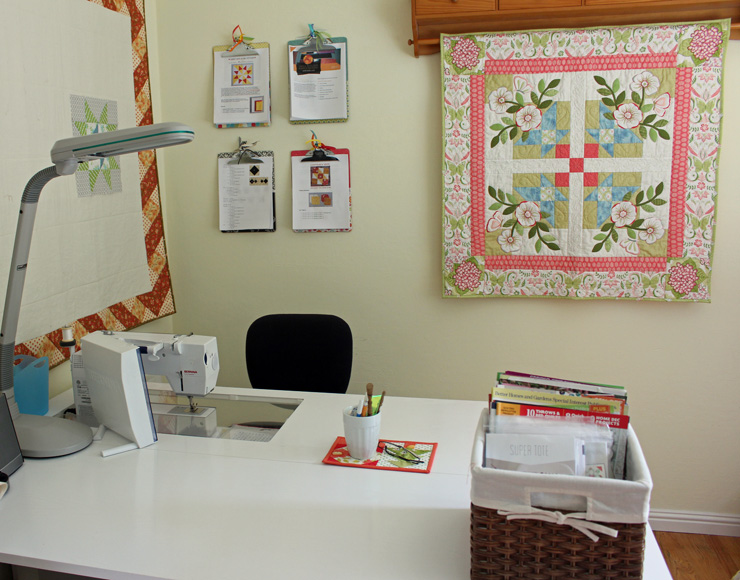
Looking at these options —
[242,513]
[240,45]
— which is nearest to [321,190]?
[240,45]

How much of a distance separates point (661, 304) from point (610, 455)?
1.60 metres

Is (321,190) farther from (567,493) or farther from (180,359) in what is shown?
(567,493)

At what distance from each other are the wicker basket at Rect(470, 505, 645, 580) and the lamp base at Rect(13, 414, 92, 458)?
44.1 inches

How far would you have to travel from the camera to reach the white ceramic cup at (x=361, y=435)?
63.1 inches

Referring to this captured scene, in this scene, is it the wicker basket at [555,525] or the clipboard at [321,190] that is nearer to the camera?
the wicker basket at [555,525]

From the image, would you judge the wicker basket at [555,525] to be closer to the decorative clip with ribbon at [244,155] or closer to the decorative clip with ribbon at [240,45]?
the decorative clip with ribbon at [244,155]

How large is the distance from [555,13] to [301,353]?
1.56 metres

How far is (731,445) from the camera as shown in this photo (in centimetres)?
264

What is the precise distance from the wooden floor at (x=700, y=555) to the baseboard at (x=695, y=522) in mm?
22

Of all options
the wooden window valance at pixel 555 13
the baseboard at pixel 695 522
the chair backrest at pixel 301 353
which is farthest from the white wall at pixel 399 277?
the chair backrest at pixel 301 353

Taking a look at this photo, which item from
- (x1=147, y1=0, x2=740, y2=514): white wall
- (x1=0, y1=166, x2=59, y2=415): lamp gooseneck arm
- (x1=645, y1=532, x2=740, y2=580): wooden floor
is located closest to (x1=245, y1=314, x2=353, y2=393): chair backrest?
(x1=147, y1=0, x2=740, y2=514): white wall

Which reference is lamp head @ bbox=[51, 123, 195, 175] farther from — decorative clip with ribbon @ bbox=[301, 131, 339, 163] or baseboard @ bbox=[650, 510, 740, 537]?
baseboard @ bbox=[650, 510, 740, 537]

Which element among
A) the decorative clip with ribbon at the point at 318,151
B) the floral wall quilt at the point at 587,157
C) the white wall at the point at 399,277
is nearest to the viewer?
the floral wall quilt at the point at 587,157

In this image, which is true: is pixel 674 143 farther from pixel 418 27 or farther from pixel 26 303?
pixel 26 303
